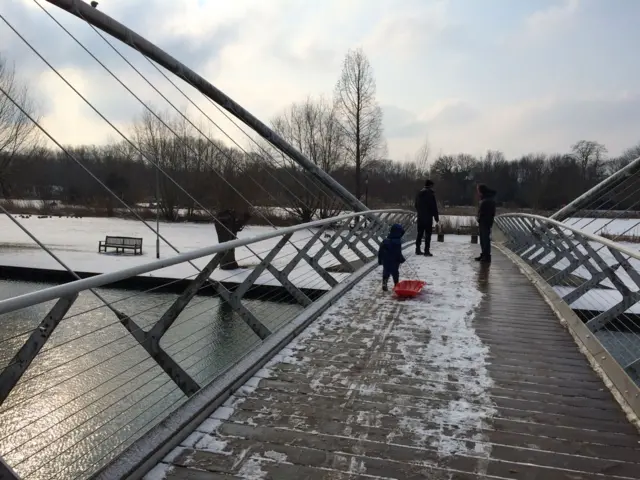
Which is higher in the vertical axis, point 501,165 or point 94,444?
point 501,165

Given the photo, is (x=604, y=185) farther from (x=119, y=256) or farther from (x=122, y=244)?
(x=122, y=244)

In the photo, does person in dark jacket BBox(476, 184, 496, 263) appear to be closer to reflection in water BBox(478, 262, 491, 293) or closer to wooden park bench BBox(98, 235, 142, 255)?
reflection in water BBox(478, 262, 491, 293)

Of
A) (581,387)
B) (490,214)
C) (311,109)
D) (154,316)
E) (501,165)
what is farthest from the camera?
(501,165)

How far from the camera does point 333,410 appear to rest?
9.56 feet

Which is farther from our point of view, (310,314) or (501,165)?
(501,165)

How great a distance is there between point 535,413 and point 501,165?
2863 inches

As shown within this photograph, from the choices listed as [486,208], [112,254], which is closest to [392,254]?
[486,208]

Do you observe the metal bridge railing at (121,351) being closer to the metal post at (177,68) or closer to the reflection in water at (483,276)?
the reflection in water at (483,276)

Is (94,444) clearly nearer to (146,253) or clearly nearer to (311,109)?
(146,253)

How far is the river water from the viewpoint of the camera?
5.81 meters

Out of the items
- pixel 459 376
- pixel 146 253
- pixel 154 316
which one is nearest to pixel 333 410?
pixel 459 376

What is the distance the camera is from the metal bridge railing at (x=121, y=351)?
7.73 feet

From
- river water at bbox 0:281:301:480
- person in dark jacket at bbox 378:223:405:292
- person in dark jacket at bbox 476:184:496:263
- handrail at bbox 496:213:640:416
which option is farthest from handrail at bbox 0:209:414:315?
person in dark jacket at bbox 476:184:496:263

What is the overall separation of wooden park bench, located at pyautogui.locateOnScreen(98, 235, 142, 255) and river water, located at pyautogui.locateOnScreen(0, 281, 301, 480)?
8.57 metres
